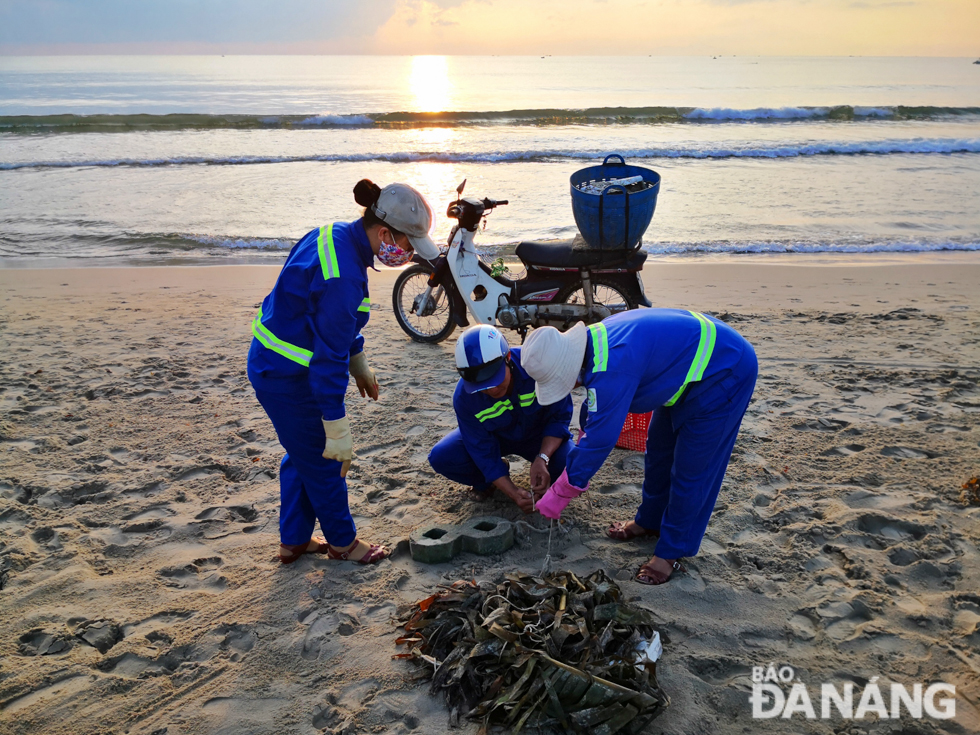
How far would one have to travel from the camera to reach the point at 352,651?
269cm

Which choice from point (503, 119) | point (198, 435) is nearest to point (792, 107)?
point (503, 119)

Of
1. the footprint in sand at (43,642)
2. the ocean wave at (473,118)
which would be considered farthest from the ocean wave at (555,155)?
the footprint in sand at (43,642)

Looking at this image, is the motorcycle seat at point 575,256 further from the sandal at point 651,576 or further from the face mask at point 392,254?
the sandal at point 651,576

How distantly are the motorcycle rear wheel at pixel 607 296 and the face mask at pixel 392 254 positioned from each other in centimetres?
320

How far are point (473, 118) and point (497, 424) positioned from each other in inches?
866

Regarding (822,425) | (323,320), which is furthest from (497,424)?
(822,425)

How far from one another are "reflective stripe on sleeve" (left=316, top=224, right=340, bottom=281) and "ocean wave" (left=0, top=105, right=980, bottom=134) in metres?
21.0

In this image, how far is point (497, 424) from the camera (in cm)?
341

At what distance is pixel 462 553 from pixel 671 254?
7.09 metres

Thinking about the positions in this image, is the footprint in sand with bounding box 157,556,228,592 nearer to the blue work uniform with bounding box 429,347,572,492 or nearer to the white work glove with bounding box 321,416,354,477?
the white work glove with bounding box 321,416,354,477

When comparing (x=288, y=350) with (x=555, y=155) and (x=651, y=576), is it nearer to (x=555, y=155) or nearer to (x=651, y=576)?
(x=651, y=576)

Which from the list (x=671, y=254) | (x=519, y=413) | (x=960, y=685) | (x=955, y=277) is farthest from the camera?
(x=671, y=254)

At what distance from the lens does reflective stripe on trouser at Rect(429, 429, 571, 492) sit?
3660 millimetres

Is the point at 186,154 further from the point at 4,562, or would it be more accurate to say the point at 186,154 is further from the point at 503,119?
the point at 4,562
